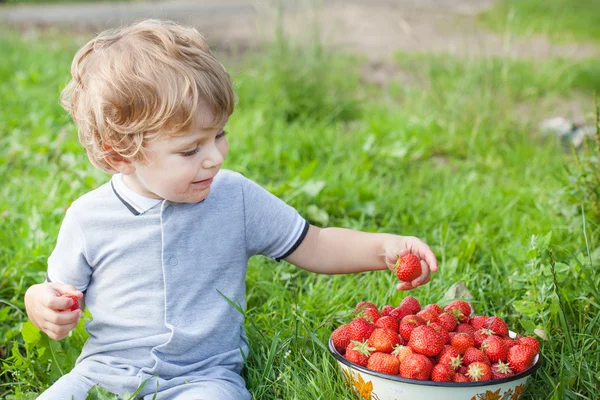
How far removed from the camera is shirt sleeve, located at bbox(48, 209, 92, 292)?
77.5 inches

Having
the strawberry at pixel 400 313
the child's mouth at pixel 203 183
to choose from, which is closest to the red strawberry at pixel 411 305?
the strawberry at pixel 400 313

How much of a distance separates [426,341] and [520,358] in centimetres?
22

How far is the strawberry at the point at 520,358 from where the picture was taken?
5.65 feet

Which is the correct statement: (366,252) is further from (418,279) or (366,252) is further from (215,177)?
(215,177)

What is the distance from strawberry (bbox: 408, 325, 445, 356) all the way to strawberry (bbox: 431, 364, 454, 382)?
51 millimetres

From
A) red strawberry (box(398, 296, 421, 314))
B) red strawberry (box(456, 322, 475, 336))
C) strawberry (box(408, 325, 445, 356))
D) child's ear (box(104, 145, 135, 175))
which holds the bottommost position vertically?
red strawberry (box(398, 296, 421, 314))

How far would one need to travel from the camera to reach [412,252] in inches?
78.1

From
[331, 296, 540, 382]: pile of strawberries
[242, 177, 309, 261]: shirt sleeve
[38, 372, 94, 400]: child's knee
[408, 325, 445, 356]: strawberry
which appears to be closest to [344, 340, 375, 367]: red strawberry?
[331, 296, 540, 382]: pile of strawberries

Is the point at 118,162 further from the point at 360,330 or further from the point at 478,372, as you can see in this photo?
the point at 478,372

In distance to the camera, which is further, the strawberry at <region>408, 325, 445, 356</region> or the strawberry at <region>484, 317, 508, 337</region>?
the strawberry at <region>484, 317, 508, 337</region>

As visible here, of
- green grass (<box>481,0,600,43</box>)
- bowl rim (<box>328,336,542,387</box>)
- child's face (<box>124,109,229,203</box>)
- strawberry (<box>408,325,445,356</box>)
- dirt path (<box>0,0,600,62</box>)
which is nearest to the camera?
bowl rim (<box>328,336,542,387</box>)

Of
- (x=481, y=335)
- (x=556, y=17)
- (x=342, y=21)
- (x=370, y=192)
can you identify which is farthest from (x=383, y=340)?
(x=556, y=17)

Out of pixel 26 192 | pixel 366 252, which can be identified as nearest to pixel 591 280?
pixel 366 252

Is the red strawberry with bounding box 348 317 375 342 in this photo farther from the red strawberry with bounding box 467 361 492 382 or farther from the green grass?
the green grass
